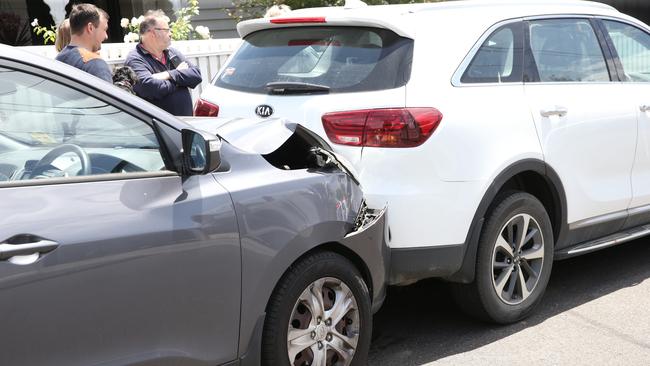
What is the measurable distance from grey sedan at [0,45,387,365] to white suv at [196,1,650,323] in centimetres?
56

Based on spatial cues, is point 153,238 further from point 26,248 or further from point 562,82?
point 562,82

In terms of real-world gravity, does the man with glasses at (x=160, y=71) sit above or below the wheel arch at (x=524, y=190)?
above

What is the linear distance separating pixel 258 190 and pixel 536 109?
Answer: 6.51 ft

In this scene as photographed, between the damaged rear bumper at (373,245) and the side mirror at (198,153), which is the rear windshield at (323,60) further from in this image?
the side mirror at (198,153)

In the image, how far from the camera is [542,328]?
4680 mm

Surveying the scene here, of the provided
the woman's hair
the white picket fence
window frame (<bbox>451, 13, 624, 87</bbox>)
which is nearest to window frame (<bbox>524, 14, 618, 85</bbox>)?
window frame (<bbox>451, 13, 624, 87</bbox>)

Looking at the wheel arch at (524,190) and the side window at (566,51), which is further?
the side window at (566,51)

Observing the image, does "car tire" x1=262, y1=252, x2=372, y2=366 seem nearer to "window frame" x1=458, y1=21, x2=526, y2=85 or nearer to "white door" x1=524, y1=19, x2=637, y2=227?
"window frame" x1=458, y1=21, x2=526, y2=85

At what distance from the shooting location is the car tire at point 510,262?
4422 mm

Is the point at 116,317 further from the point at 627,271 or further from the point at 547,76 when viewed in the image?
the point at 627,271

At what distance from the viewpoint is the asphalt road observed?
14.1 ft

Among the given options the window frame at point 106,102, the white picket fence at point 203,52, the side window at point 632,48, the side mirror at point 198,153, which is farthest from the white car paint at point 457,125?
the white picket fence at point 203,52

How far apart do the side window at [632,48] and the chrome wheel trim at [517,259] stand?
4.79 ft

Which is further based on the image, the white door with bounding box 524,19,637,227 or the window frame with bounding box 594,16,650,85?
the window frame with bounding box 594,16,650,85
